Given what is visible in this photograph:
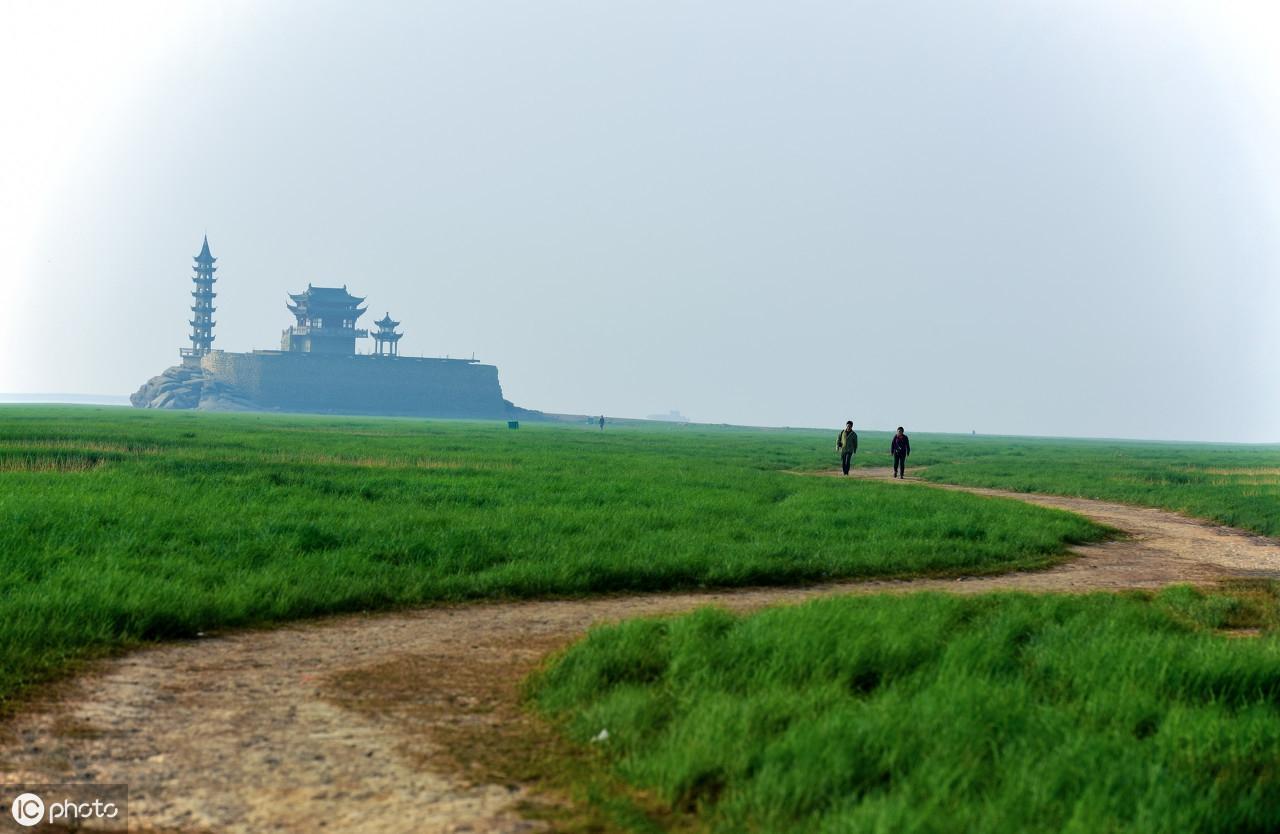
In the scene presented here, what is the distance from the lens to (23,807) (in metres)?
4.68

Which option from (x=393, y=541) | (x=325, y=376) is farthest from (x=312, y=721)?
(x=325, y=376)

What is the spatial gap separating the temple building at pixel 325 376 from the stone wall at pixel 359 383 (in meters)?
0.12

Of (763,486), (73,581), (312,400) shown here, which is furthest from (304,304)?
(73,581)

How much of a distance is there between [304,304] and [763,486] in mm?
130214

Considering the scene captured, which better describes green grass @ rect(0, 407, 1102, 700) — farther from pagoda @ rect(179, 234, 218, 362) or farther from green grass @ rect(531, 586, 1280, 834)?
pagoda @ rect(179, 234, 218, 362)

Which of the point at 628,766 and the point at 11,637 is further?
the point at 11,637

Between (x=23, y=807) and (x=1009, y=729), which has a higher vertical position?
(x=1009, y=729)

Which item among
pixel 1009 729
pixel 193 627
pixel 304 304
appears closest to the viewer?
pixel 1009 729

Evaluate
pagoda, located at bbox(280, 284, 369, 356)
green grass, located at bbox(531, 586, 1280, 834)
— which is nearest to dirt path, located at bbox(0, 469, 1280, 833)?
green grass, located at bbox(531, 586, 1280, 834)

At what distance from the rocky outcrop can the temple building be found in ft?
0.38

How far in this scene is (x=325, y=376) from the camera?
134875 millimetres

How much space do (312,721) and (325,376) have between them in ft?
440

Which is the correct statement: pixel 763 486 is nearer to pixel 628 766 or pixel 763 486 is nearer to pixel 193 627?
pixel 193 627

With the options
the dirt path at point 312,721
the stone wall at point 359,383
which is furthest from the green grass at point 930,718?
the stone wall at point 359,383
